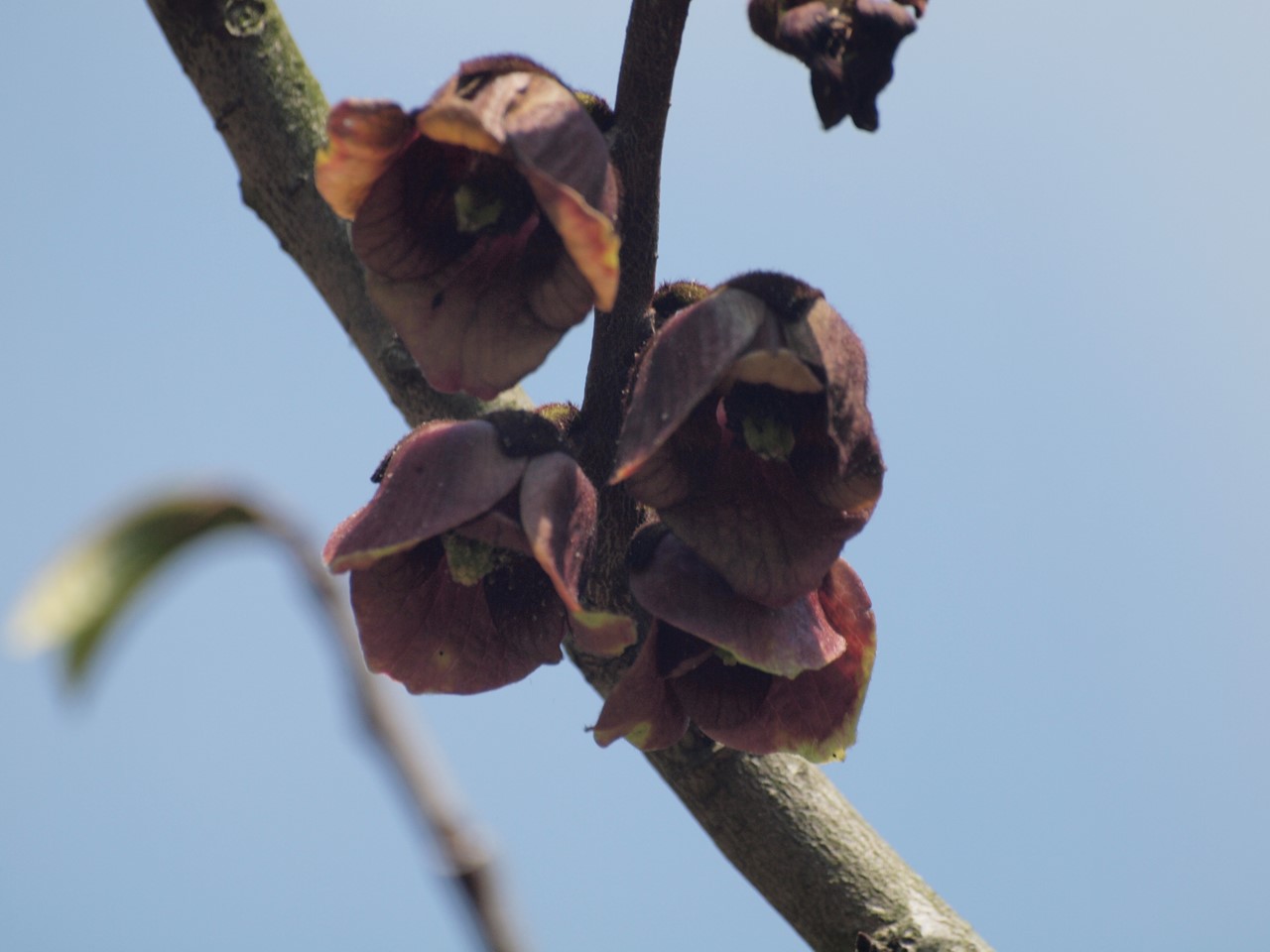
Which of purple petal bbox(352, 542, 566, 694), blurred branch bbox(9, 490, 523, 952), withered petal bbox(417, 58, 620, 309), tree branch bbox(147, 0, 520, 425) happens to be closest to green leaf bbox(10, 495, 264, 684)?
blurred branch bbox(9, 490, 523, 952)

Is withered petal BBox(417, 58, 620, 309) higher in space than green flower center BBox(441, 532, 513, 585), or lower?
higher

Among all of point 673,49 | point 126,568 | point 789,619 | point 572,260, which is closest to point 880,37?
point 673,49

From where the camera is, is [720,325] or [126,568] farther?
[720,325]

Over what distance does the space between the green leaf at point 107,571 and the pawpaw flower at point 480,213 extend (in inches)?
35.0

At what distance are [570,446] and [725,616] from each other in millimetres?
282

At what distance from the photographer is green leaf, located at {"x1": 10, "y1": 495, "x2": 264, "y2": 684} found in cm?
44

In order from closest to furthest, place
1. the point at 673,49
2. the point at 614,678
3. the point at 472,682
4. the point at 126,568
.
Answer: the point at 126,568 < the point at 673,49 < the point at 472,682 < the point at 614,678

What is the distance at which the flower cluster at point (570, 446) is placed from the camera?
1387 mm

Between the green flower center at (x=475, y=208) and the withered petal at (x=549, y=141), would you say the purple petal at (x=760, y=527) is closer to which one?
the withered petal at (x=549, y=141)

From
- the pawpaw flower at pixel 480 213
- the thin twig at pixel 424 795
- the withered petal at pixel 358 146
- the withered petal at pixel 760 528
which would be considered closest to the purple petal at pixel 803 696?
the withered petal at pixel 760 528

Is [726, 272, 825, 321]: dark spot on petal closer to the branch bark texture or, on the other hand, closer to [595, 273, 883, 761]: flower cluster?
[595, 273, 883, 761]: flower cluster

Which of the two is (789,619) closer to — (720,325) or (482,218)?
(720,325)

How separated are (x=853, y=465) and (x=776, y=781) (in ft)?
1.92

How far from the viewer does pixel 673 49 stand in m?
1.49
